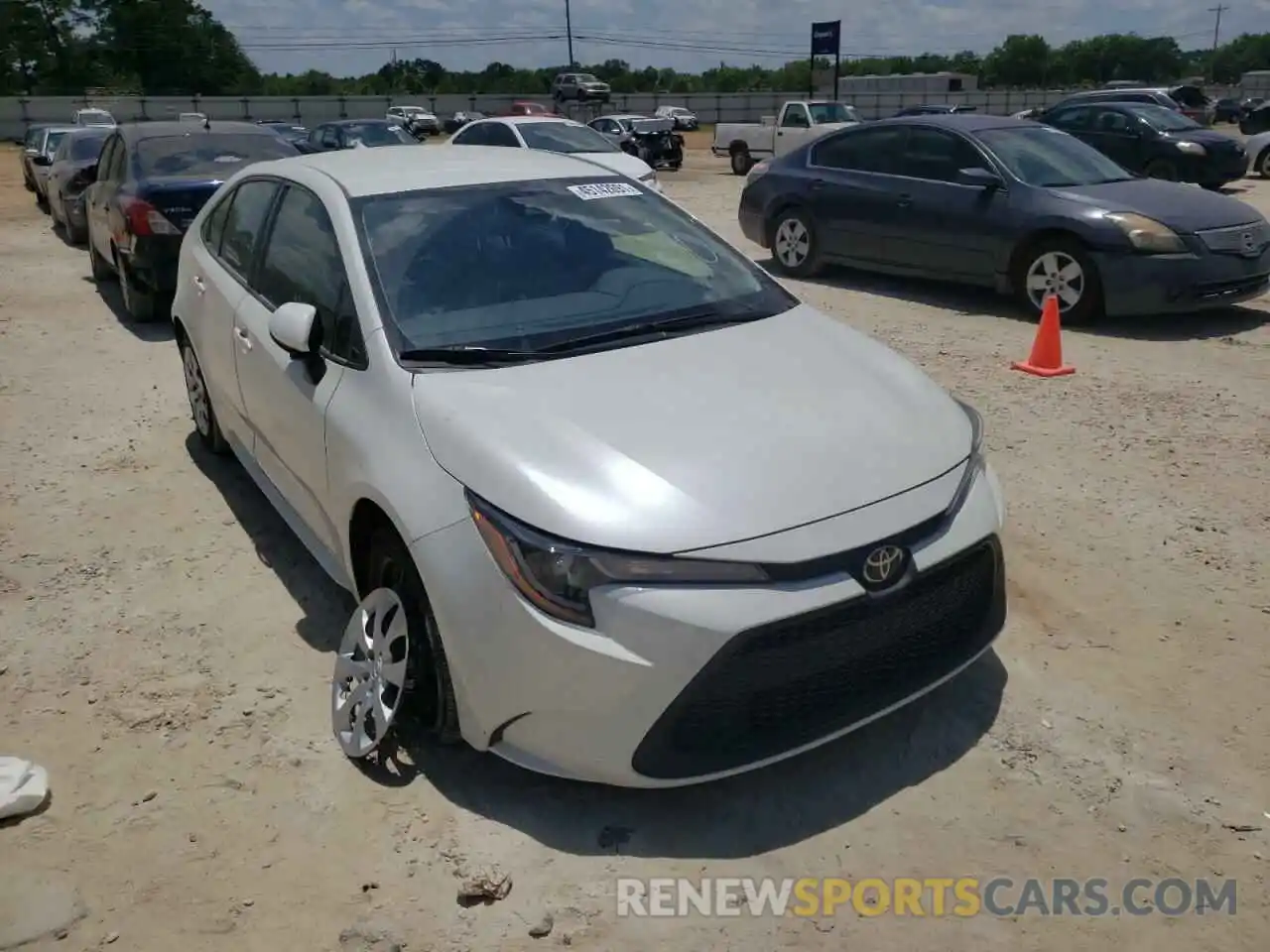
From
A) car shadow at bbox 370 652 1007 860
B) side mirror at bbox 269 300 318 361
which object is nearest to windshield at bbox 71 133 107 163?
side mirror at bbox 269 300 318 361

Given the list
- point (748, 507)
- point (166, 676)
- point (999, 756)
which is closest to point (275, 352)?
point (166, 676)

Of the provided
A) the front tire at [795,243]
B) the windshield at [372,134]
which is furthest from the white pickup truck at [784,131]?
the front tire at [795,243]

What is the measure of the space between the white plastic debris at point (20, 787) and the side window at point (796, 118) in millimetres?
23667

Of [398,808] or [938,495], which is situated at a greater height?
[938,495]

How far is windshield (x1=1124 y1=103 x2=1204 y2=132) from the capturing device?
1718cm

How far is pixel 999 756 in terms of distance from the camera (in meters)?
3.25

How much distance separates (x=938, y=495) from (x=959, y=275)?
22.3 feet

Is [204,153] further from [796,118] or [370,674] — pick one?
[796,118]

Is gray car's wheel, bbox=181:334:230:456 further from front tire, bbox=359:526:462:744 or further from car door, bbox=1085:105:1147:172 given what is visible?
car door, bbox=1085:105:1147:172

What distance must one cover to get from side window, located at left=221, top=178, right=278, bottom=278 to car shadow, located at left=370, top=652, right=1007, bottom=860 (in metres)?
2.38

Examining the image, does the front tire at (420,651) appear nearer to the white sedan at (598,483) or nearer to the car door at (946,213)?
the white sedan at (598,483)

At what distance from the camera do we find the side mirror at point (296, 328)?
140 inches

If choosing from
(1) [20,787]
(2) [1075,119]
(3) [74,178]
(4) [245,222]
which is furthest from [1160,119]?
(1) [20,787]

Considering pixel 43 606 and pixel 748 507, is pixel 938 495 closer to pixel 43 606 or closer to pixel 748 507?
pixel 748 507
